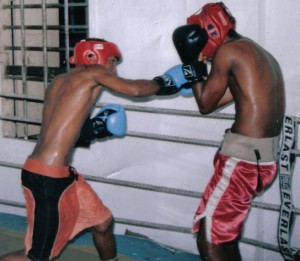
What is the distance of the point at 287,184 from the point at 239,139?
27.5 inches

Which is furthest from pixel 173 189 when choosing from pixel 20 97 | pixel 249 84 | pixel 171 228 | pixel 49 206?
pixel 20 97

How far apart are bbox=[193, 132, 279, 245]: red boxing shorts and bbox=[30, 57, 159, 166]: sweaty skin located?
0.64 m

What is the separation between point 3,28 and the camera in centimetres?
421

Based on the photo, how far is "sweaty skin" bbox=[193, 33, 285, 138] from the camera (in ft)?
8.47

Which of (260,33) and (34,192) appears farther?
(260,33)

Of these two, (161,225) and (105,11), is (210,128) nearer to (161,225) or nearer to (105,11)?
(161,225)

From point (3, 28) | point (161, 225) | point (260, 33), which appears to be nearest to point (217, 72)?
point (260, 33)

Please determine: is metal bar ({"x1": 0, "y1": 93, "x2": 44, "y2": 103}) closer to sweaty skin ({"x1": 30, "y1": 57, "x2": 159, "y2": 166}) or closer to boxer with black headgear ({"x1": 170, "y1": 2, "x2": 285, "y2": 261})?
sweaty skin ({"x1": 30, "y1": 57, "x2": 159, "y2": 166})

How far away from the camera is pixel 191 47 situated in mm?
2764

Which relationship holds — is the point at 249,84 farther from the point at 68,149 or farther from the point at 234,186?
the point at 68,149

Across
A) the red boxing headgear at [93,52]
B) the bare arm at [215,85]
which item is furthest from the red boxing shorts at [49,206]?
the bare arm at [215,85]

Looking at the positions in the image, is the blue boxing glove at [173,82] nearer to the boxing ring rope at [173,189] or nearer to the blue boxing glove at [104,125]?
the blue boxing glove at [104,125]

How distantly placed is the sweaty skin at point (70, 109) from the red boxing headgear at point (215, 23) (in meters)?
0.48

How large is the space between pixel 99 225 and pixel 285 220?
1.17 meters
